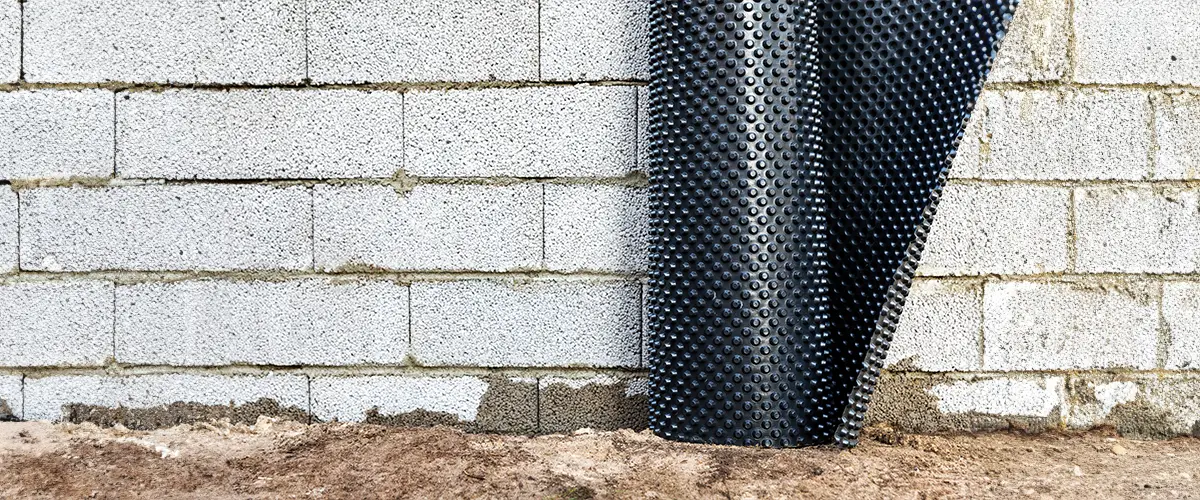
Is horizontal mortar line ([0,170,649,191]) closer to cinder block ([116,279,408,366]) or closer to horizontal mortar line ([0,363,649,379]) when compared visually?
cinder block ([116,279,408,366])

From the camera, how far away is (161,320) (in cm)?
208

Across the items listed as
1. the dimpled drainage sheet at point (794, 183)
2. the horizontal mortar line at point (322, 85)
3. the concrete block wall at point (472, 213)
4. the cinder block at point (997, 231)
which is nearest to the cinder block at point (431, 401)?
the concrete block wall at point (472, 213)

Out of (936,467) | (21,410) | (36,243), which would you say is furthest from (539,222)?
(21,410)

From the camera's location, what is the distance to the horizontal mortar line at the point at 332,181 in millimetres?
2033

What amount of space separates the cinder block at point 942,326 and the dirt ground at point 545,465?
0.20 m

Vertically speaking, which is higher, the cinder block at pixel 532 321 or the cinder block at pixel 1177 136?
the cinder block at pixel 1177 136

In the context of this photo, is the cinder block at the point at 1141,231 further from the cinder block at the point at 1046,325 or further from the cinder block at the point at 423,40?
the cinder block at the point at 423,40

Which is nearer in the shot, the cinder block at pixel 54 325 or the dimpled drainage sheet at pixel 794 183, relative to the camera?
the dimpled drainage sheet at pixel 794 183

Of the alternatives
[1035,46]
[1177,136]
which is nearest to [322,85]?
[1035,46]

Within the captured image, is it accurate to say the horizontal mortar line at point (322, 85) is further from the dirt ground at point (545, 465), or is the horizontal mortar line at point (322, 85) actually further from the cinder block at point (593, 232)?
the dirt ground at point (545, 465)

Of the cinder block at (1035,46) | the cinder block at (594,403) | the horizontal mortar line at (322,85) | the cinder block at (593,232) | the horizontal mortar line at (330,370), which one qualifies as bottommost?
the cinder block at (594,403)

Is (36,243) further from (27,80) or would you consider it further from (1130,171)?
(1130,171)

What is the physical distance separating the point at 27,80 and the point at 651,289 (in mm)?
1754

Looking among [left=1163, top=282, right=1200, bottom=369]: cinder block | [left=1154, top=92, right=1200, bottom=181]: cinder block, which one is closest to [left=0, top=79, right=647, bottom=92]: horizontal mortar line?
[left=1154, top=92, right=1200, bottom=181]: cinder block
